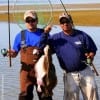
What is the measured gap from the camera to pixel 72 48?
9.29 m

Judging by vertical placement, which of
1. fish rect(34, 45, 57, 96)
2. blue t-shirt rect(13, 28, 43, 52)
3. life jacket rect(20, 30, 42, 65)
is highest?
blue t-shirt rect(13, 28, 43, 52)

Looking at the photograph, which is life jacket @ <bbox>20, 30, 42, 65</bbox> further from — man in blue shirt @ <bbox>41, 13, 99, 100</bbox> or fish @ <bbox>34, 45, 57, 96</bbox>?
man in blue shirt @ <bbox>41, 13, 99, 100</bbox>

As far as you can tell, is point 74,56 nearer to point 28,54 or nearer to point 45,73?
point 45,73

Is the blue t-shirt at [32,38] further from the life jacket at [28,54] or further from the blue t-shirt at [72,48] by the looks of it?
the blue t-shirt at [72,48]

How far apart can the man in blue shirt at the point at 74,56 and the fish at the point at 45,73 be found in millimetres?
190

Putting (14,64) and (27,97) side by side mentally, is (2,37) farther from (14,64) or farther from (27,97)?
(27,97)

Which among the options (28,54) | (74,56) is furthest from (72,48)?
(28,54)

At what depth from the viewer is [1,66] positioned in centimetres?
1552

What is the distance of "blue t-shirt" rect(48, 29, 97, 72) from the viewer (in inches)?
366

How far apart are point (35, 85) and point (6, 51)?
0.66 meters

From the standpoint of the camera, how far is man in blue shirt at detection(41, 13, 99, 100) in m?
9.29

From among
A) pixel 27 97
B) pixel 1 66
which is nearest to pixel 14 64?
pixel 1 66

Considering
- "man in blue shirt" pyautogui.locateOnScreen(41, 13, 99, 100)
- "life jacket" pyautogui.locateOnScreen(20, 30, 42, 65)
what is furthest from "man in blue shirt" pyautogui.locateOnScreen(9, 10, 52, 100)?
"man in blue shirt" pyautogui.locateOnScreen(41, 13, 99, 100)

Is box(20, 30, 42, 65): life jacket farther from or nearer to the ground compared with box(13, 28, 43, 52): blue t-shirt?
nearer to the ground
